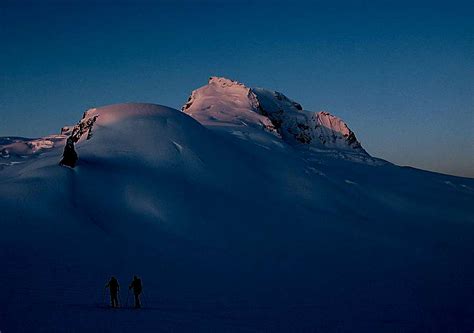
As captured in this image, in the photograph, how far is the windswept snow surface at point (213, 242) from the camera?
17.9 meters

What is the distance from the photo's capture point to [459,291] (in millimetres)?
26906

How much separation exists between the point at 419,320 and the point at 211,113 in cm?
9725

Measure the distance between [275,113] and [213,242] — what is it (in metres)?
112

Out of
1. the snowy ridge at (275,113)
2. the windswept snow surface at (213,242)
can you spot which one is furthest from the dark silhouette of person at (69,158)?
the snowy ridge at (275,113)

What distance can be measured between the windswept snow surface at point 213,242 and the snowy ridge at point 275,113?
59.5 meters

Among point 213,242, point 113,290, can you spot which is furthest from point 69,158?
point 113,290

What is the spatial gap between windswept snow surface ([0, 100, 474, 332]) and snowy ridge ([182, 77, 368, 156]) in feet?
195

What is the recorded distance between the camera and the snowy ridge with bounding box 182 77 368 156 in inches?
4766

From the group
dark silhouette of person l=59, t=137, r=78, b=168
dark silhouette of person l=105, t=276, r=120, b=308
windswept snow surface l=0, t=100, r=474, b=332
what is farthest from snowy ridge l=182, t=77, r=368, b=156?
dark silhouette of person l=105, t=276, r=120, b=308

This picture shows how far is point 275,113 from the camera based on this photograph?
142 metres

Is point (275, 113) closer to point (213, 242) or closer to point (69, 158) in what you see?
point (69, 158)

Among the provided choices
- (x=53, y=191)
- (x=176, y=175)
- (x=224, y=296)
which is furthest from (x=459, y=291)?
(x=53, y=191)

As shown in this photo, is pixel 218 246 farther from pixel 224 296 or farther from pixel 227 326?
pixel 227 326

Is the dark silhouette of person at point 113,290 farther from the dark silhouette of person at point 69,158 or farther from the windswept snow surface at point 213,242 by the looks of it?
the dark silhouette of person at point 69,158
